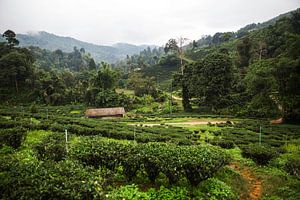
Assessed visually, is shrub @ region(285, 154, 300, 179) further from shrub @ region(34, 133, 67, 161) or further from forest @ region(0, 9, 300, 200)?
shrub @ region(34, 133, 67, 161)

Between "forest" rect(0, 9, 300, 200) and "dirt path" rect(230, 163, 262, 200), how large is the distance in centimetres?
6

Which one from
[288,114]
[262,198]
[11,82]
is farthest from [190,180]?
[11,82]

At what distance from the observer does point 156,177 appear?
41.4 ft

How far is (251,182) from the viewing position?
48.8 feet

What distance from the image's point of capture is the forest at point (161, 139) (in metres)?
9.63

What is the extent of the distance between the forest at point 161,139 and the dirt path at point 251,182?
0.06 metres

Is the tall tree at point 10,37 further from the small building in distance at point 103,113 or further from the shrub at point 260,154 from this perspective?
the shrub at point 260,154

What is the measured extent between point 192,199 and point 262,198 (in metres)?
3.80

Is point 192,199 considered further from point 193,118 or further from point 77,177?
point 193,118

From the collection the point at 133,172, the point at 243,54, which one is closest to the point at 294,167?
the point at 133,172

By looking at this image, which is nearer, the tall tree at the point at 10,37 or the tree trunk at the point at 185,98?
the tree trunk at the point at 185,98

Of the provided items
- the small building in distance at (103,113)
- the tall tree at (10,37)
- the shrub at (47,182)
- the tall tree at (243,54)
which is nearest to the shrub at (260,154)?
the shrub at (47,182)

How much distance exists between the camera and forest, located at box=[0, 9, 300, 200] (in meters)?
9.63

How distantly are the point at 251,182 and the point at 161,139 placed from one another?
1023 cm
